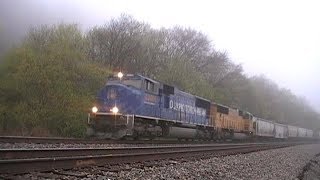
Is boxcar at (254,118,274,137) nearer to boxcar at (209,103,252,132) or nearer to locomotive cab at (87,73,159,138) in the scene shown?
boxcar at (209,103,252,132)

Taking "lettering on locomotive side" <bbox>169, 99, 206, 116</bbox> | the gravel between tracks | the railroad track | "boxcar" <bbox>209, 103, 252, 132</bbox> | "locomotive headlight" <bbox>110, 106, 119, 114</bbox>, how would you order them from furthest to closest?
"boxcar" <bbox>209, 103, 252, 132</bbox> < "lettering on locomotive side" <bbox>169, 99, 206, 116</bbox> < "locomotive headlight" <bbox>110, 106, 119, 114</bbox> < the gravel between tracks < the railroad track

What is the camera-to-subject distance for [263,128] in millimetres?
49406

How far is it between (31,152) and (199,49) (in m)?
53.1

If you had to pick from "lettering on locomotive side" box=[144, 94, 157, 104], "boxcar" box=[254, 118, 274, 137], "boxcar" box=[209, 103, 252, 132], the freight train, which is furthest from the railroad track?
"boxcar" box=[254, 118, 274, 137]

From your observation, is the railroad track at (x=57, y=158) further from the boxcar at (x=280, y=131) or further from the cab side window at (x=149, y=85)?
the boxcar at (x=280, y=131)

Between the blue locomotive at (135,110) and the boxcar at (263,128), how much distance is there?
21.8 meters

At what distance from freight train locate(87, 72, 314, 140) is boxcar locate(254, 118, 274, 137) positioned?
13449 mm

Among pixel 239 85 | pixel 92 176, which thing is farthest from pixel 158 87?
pixel 239 85

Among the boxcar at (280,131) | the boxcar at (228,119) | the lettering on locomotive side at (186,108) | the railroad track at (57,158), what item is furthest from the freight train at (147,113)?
the boxcar at (280,131)

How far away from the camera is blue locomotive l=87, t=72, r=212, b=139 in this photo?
20.2 meters

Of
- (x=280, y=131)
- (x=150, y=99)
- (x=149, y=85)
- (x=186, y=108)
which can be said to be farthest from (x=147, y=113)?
(x=280, y=131)

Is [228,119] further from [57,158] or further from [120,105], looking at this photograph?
[57,158]

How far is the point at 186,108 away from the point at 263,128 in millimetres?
23563

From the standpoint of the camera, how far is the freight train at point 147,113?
2036cm
